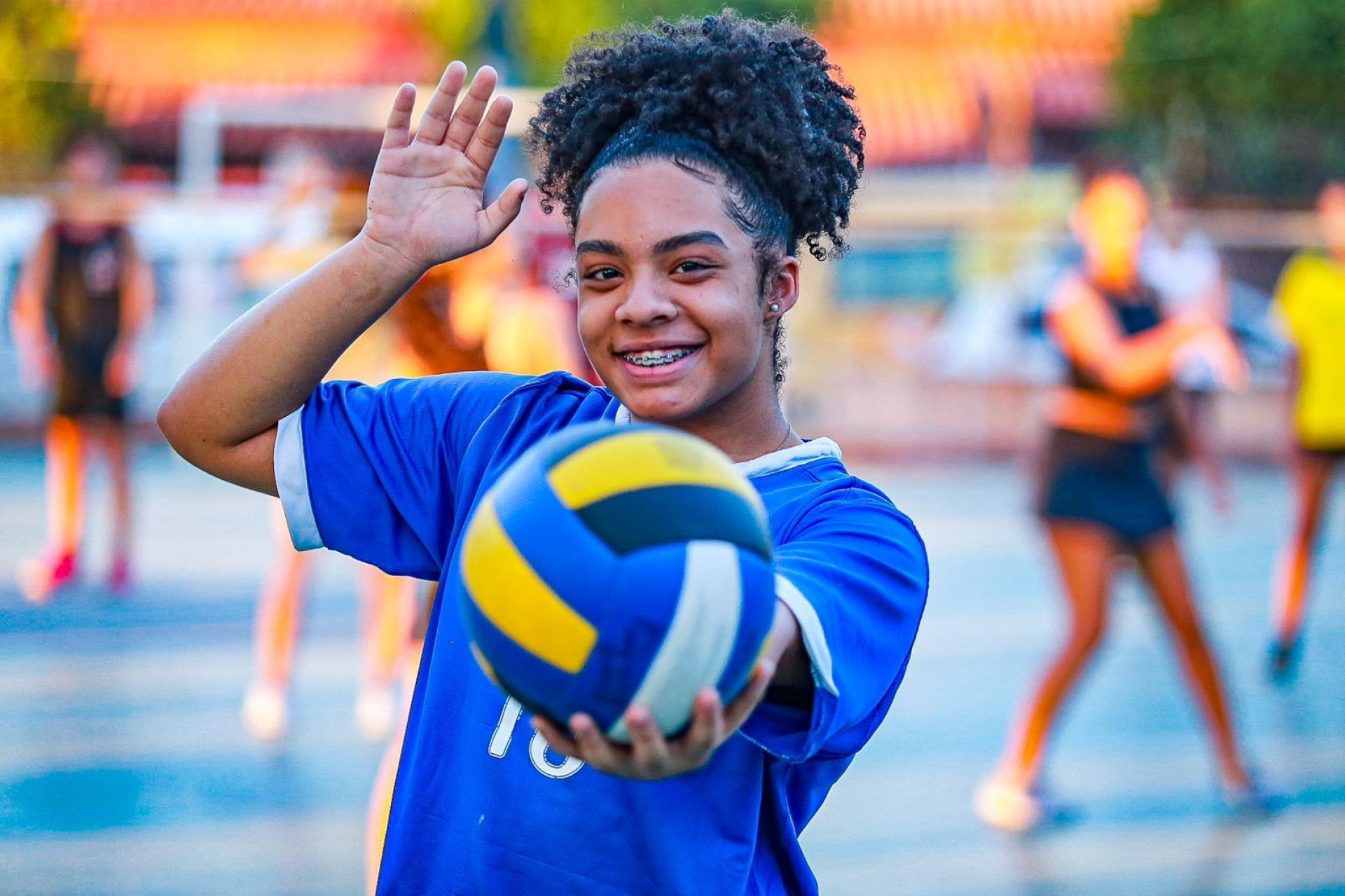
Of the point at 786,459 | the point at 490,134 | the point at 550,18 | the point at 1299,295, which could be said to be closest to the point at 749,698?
the point at 786,459

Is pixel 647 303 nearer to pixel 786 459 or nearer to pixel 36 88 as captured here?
pixel 786 459

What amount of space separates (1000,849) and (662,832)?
10.4 ft

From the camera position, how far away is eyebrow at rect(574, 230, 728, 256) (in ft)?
5.73

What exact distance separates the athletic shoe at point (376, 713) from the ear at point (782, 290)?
3.80 m

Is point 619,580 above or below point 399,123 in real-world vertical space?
below

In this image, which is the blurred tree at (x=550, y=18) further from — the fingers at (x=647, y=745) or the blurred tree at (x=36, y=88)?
the fingers at (x=647, y=745)

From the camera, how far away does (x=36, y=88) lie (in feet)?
23.6

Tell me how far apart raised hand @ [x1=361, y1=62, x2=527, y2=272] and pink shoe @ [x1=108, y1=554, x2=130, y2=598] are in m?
6.07

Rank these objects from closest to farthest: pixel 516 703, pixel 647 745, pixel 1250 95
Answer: pixel 647 745 → pixel 516 703 → pixel 1250 95

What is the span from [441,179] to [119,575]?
6.16 meters

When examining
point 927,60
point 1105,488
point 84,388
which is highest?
point 927,60

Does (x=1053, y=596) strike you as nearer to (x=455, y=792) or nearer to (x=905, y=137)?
(x=455, y=792)

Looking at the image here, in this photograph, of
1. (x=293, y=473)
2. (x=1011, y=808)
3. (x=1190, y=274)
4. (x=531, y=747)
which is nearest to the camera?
(x=531, y=747)

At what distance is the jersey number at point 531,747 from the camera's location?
65.9 inches
